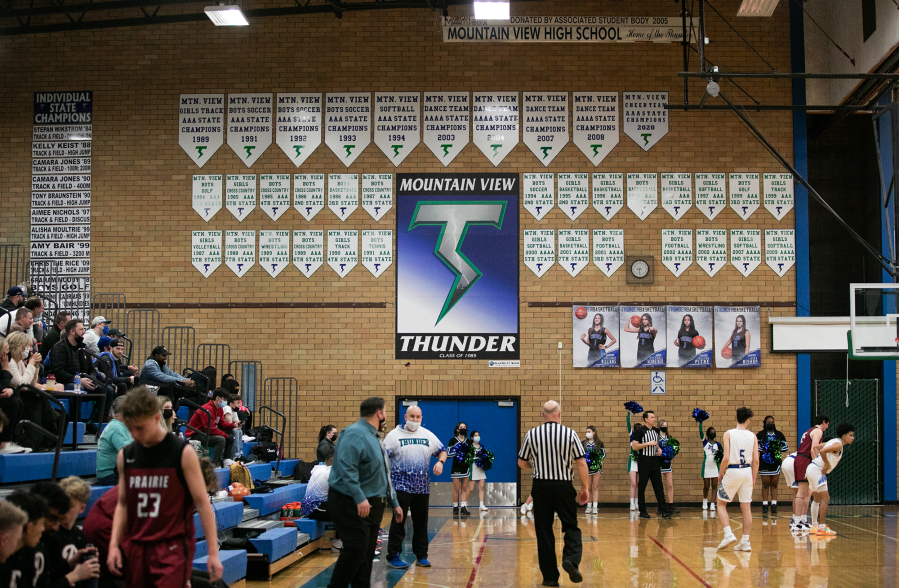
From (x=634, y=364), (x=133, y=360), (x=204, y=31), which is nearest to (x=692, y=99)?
(x=634, y=364)

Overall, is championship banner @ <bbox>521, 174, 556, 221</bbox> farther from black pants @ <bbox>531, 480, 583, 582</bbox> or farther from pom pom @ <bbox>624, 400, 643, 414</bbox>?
black pants @ <bbox>531, 480, 583, 582</bbox>

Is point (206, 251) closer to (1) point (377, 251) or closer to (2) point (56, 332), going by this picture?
(1) point (377, 251)

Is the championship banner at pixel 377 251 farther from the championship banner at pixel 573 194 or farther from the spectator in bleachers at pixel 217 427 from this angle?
the spectator in bleachers at pixel 217 427

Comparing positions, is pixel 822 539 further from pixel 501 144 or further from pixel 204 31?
pixel 204 31

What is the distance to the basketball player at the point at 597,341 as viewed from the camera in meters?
14.9

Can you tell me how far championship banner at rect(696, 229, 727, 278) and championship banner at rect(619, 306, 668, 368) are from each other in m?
1.19

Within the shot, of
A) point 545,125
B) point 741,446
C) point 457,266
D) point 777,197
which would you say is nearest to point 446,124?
point 545,125

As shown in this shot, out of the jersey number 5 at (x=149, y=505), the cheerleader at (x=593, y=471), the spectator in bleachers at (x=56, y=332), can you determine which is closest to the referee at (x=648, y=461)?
the cheerleader at (x=593, y=471)

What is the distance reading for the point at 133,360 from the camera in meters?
15.1

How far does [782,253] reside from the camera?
15172mm

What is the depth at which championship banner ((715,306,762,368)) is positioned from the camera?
49.0ft

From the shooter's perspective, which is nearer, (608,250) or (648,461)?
(648,461)

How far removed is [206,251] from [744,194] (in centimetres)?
1049

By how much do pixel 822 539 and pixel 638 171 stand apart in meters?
7.55
